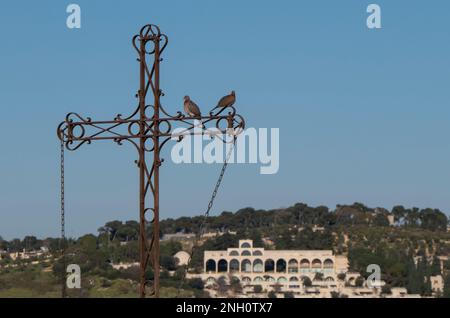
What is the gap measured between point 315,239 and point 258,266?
8.59 meters

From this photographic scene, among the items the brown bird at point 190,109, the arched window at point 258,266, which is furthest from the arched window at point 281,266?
the brown bird at point 190,109

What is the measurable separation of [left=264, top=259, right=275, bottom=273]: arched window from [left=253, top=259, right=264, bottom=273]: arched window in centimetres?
54

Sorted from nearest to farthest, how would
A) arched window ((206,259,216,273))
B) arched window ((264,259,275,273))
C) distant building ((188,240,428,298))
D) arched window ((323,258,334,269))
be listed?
distant building ((188,240,428,298))
arched window ((323,258,334,269))
arched window ((206,259,216,273))
arched window ((264,259,275,273))

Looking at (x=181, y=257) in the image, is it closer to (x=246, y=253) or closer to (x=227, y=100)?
(x=246, y=253)

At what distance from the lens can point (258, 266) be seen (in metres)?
141

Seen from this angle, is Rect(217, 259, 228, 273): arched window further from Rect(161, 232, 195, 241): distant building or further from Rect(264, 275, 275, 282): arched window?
Rect(264, 275, 275, 282): arched window

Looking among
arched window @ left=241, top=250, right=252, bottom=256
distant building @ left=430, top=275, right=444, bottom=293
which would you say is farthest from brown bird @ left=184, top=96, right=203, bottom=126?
arched window @ left=241, top=250, right=252, bottom=256

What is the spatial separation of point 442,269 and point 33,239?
4361 cm

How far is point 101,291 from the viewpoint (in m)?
85.9

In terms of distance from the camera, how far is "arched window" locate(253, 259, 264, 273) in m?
139

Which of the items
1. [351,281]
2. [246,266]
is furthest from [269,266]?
[351,281]

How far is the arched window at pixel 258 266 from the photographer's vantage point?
13935 centimetres

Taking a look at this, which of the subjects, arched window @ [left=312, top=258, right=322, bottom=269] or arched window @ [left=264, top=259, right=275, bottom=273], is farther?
arched window @ [left=264, top=259, right=275, bottom=273]
